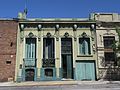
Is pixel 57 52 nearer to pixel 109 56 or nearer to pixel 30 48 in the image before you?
pixel 30 48

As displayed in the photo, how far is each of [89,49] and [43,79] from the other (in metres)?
6.44

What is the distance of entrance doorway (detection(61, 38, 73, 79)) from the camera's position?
3027 cm

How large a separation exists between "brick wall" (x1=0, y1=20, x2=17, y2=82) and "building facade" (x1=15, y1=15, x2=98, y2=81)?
0.57m

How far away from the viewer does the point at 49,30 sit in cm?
3094

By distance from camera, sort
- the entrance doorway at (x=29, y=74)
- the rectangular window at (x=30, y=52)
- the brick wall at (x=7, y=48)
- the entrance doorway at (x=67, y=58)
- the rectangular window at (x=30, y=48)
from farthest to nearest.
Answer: the rectangular window at (x=30, y=48) < the entrance doorway at (x=67, y=58) < the rectangular window at (x=30, y=52) < the entrance doorway at (x=29, y=74) < the brick wall at (x=7, y=48)

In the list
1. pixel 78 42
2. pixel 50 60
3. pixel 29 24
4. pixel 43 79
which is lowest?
pixel 43 79

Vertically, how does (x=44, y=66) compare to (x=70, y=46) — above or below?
below

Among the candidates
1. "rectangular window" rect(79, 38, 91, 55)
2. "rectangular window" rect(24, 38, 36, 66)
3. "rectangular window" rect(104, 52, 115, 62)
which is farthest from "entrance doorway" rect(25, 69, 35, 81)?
"rectangular window" rect(104, 52, 115, 62)

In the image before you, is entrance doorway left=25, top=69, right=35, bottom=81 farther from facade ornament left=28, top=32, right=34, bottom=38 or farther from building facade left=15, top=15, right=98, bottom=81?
facade ornament left=28, top=32, right=34, bottom=38

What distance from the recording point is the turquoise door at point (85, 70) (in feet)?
98.4

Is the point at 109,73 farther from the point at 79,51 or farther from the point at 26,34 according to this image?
the point at 26,34

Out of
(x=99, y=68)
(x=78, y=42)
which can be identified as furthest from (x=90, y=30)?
(x=99, y=68)

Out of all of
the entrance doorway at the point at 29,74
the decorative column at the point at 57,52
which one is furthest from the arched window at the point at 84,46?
the entrance doorway at the point at 29,74

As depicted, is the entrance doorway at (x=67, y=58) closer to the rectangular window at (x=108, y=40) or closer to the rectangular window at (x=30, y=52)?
the rectangular window at (x=30, y=52)
